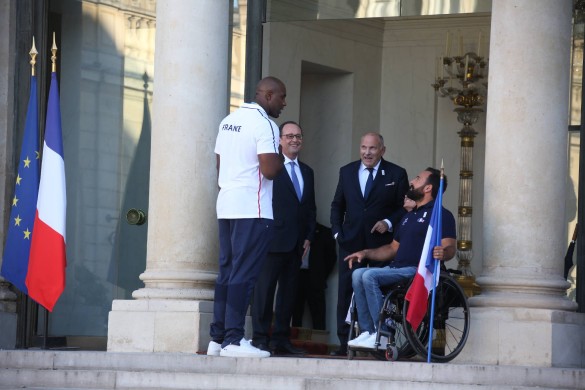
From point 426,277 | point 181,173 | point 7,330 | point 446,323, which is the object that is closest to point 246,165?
point 181,173

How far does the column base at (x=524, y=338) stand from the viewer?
10.3 metres

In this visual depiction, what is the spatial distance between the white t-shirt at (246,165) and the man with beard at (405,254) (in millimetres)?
883

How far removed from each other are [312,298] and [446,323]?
430cm

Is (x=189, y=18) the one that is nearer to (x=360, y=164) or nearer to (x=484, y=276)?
(x=360, y=164)

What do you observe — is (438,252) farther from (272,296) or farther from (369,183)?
(369,183)

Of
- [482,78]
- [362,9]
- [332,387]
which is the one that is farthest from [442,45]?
[332,387]

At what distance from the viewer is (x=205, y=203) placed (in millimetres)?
11602

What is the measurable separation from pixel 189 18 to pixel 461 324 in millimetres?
3131

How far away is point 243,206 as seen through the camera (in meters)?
10.5

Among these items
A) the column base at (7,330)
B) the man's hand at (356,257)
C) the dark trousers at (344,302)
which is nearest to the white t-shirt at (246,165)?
the man's hand at (356,257)

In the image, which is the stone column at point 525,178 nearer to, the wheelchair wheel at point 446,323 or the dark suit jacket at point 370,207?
the wheelchair wheel at point 446,323

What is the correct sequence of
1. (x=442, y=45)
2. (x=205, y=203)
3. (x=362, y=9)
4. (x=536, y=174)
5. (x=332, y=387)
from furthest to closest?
(x=442, y=45)
(x=362, y=9)
(x=205, y=203)
(x=536, y=174)
(x=332, y=387)


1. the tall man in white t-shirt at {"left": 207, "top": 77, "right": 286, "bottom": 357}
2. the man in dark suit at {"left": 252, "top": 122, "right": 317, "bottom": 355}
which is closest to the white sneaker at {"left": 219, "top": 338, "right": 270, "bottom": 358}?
the tall man in white t-shirt at {"left": 207, "top": 77, "right": 286, "bottom": 357}

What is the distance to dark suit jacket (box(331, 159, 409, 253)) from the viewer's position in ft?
39.3
